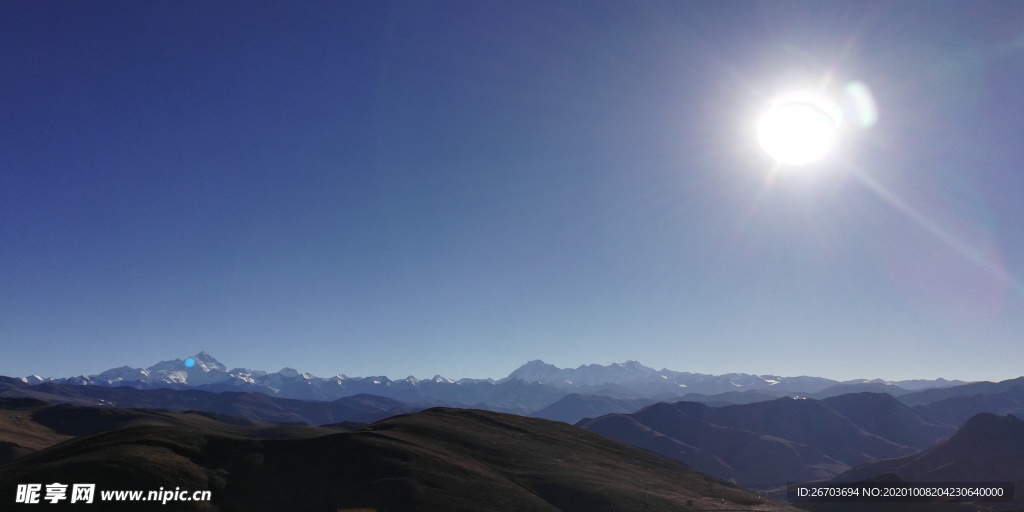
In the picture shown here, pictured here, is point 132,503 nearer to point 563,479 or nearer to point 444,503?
point 444,503

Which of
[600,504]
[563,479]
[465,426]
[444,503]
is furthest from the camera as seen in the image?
[465,426]

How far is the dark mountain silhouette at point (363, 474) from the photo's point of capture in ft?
217

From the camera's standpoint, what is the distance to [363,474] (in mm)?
74875

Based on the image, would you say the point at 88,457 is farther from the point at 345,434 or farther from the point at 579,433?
the point at 579,433

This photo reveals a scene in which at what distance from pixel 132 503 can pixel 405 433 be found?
44352mm

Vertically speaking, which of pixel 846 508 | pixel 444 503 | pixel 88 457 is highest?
pixel 88 457

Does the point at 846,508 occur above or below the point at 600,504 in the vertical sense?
below

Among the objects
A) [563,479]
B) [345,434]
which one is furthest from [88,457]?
[563,479]

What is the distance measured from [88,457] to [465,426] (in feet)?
210

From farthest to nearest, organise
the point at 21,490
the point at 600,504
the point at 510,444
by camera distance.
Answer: the point at 510,444 < the point at 600,504 < the point at 21,490

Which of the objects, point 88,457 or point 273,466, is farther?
point 273,466

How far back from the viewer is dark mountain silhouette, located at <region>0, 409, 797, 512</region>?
6619 cm

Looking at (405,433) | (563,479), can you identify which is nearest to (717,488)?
(563,479)

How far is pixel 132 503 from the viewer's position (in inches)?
2384
